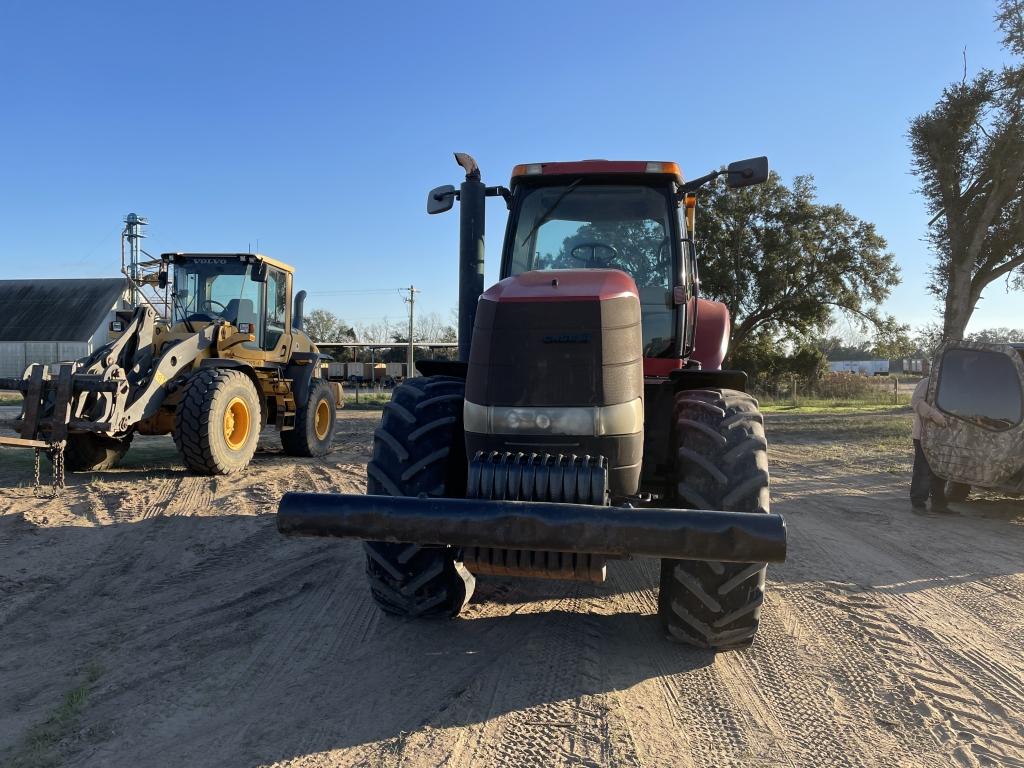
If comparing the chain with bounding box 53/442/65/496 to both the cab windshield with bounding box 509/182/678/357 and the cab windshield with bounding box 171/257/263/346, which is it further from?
the cab windshield with bounding box 509/182/678/357

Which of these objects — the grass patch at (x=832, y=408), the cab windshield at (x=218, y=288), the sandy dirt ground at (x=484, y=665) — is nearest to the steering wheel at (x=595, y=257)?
the sandy dirt ground at (x=484, y=665)

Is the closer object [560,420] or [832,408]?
[560,420]

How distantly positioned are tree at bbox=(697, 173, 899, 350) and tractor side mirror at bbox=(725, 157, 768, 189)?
20.4 m

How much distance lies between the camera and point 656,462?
4.09 meters

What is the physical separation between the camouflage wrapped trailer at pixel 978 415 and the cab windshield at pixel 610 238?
447cm

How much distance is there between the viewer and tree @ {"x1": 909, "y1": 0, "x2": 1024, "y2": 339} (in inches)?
618

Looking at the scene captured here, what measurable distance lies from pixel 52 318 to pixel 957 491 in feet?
154

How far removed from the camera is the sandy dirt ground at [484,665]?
274 centimetres

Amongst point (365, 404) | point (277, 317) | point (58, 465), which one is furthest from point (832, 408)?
point (58, 465)

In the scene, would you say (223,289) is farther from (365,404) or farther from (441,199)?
(365,404)

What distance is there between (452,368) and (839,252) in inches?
902

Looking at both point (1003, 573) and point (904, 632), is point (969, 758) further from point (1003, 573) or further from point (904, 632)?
point (1003, 573)

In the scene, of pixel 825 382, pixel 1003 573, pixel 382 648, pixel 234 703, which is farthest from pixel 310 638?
pixel 825 382

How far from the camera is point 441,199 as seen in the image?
4.73 m
